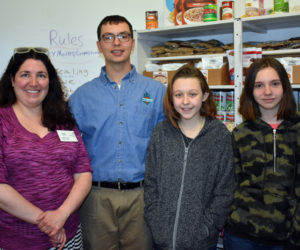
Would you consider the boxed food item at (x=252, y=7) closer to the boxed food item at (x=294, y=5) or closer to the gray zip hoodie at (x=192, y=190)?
the boxed food item at (x=294, y=5)

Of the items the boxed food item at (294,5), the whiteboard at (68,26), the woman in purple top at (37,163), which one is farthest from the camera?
the whiteboard at (68,26)

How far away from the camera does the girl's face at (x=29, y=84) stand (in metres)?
1.55

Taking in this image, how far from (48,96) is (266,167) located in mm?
1169

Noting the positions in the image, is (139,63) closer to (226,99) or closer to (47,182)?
(226,99)

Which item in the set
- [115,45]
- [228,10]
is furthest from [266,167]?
[228,10]

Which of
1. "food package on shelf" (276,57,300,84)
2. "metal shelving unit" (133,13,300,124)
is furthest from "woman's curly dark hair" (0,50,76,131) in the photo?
"food package on shelf" (276,57,300,84)

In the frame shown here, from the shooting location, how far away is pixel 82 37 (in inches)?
125

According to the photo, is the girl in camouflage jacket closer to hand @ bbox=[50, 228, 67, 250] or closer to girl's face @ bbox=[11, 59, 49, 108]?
hand @ bbox=[50, 228, 67, 250]

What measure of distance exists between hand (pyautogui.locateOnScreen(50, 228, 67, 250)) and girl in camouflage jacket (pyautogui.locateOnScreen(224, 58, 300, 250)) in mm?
791

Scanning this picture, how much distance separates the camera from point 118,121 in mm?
1820

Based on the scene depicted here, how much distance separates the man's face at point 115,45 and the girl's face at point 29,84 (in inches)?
16.4

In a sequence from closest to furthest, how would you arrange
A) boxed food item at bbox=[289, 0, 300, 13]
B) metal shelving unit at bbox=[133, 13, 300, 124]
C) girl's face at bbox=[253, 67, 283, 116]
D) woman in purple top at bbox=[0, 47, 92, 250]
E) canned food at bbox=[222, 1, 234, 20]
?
woman in purple top at bbox=[0, 47, 92, 250]
girl's face at bbox=[253, 67, 283, 116]
boxed food item at bbox=[289, 0, 300, 13]
metal shelving unit at bbox=[133, 13, 300, 124]
canned food at bbox=[222, 1, 234, 20]

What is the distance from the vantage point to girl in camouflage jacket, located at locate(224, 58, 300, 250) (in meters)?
1.46

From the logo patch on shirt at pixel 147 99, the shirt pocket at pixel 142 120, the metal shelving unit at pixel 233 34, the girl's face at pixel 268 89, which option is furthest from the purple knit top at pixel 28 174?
the metal shelving unit at pixel 233 34
